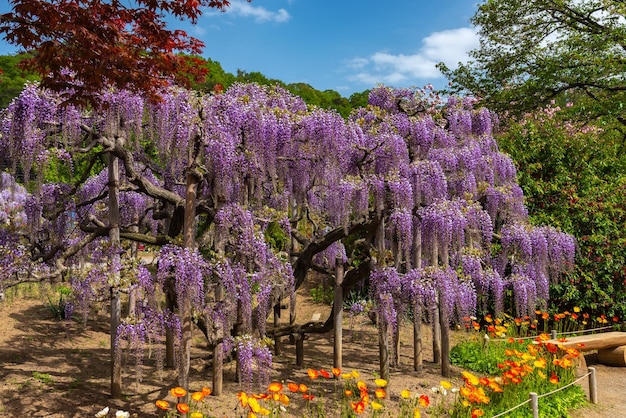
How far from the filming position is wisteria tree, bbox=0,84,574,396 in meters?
5.62

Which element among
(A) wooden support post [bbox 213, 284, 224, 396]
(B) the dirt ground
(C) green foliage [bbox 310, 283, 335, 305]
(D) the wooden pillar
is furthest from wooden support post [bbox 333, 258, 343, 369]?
(C) green foliage [bbox 310, 283, 335, 305]

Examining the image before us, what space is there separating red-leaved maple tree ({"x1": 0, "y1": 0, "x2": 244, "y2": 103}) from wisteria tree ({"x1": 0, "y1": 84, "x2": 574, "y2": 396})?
0.39 meters

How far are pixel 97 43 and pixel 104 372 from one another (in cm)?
500

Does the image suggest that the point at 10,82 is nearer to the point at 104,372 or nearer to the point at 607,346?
the point at 104,372

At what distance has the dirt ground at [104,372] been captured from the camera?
19.6 ft

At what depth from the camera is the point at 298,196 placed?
7629mm

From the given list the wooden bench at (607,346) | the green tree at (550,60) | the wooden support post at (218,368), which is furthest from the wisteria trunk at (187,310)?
the green tree at (550,60)

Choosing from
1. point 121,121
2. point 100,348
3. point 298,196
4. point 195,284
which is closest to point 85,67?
point 121,121

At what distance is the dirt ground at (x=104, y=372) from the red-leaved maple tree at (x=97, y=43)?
12.0 feet

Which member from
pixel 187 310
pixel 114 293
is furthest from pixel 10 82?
pixel 187 310

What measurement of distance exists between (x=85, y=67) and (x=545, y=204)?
1021 cm

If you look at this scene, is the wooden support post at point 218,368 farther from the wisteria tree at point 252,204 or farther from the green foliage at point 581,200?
the green foliage at point 581,200

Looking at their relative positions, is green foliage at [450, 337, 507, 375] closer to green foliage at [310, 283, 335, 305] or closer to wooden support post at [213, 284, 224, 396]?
wooden support post at [213, 284, 224, 396]

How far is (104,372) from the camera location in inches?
294
